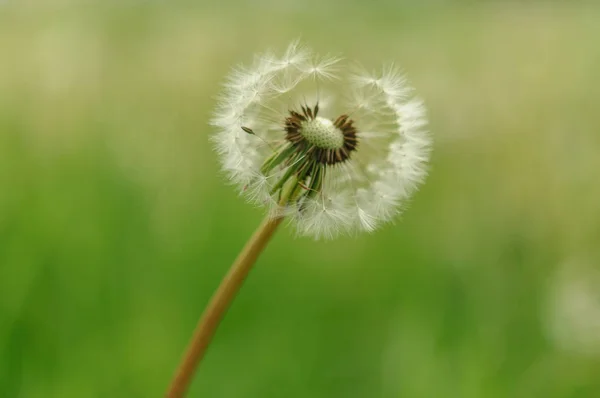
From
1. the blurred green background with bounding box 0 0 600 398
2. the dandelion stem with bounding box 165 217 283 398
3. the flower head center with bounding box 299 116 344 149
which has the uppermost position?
the blurred green background with bounding box 0 0 600 398

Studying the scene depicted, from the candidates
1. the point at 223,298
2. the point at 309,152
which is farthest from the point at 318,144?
the point at 223,298

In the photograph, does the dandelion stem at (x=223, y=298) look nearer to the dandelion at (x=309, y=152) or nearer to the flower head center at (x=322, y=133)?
the dandelion at (x=309, y=152)

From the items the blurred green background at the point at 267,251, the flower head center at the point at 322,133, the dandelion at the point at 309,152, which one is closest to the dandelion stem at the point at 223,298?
the dandelion at the point at 309,152

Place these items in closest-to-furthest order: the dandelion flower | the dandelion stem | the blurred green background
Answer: the dandelion stem < the dandelion flower < the blurred green background

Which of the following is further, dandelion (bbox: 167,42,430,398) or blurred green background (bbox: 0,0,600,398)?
blurred green background (bbox: 0,0,600,398)

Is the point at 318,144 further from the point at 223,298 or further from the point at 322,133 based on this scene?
the point at 223,298

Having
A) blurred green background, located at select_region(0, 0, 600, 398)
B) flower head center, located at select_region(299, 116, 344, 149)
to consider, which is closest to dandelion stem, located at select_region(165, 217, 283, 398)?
flower head center, located at select_region(299, 116, 344, 149)

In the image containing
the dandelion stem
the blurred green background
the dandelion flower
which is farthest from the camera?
the blurred green background

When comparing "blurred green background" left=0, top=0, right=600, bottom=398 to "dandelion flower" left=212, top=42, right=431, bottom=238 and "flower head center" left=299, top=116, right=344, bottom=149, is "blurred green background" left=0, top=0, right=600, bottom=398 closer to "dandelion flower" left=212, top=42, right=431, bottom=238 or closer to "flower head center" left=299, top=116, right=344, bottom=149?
"dandelion flower" left=212, top=42, right=431, bottom=238

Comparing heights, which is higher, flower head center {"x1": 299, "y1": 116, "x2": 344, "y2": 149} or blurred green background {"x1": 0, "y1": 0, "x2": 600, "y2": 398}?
blurred green background {"x1": 0, "y1": 0, "x2": 600, "y2": 398}

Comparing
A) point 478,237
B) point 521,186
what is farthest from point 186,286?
point 521,186
